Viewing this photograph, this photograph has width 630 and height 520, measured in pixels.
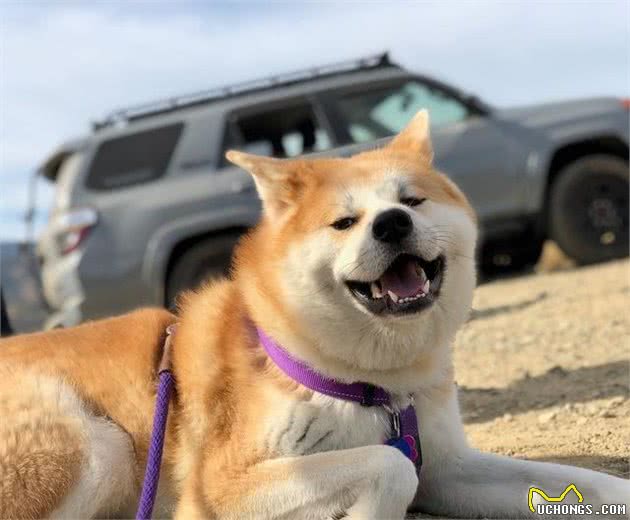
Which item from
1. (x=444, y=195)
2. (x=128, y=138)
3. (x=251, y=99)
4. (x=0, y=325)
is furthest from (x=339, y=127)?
(x=444, y=195)

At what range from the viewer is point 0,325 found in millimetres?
5508

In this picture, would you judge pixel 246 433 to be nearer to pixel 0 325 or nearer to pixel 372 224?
pixel 372 224

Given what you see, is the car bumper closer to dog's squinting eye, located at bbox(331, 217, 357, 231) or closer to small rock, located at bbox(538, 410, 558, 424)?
small rock, located at bbox(538, 410, 558, 424)

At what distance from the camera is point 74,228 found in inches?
309

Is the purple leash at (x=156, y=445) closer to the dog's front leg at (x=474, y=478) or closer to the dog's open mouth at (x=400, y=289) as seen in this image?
the dog's open mouth at (x=400, y=289)

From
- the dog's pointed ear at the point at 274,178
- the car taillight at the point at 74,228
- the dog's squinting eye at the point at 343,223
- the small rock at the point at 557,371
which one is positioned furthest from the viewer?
the car taillight at the point at 74,228

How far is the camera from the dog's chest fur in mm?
2971

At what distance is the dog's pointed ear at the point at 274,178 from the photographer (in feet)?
10.9

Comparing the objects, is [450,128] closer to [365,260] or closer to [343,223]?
[343,223]

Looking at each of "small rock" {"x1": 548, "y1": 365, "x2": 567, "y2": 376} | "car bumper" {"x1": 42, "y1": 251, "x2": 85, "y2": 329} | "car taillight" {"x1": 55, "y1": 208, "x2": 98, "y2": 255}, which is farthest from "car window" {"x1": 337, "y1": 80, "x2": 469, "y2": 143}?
"small rock" {"x1": 548, "y1": 365, "x2": 567, "y2": 376}

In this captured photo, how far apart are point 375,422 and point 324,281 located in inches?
20.8

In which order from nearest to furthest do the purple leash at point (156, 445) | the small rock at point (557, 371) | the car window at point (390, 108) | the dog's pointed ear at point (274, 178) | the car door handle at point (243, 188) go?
the purple leash at point (156, 445)
the dog's pointed ear at point (274, 178)
the small rock at point (557, 371)
the car door handle at point (243, 188)
the car window at point (390, 108)
